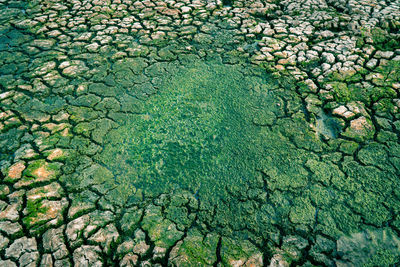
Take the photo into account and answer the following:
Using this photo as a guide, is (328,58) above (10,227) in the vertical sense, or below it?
above

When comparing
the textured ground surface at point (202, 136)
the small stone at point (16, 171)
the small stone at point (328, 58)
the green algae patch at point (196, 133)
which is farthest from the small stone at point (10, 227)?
the small stone at point (328, 58)

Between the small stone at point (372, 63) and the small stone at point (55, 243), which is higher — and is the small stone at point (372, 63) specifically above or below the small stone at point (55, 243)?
above

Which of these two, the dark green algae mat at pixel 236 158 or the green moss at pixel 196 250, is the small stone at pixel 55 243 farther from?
the green moss at pixel 196 250

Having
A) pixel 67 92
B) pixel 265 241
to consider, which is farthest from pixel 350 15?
pixel 67 92

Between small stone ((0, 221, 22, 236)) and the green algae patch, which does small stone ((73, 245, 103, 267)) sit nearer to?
small stone ((0, 221, 22, 236))

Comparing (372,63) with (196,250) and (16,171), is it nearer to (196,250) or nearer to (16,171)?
(196,250)

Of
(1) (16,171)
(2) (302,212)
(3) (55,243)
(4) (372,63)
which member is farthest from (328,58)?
(1) (16,171)

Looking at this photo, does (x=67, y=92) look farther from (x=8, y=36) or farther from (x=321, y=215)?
(x=321, y=215)
